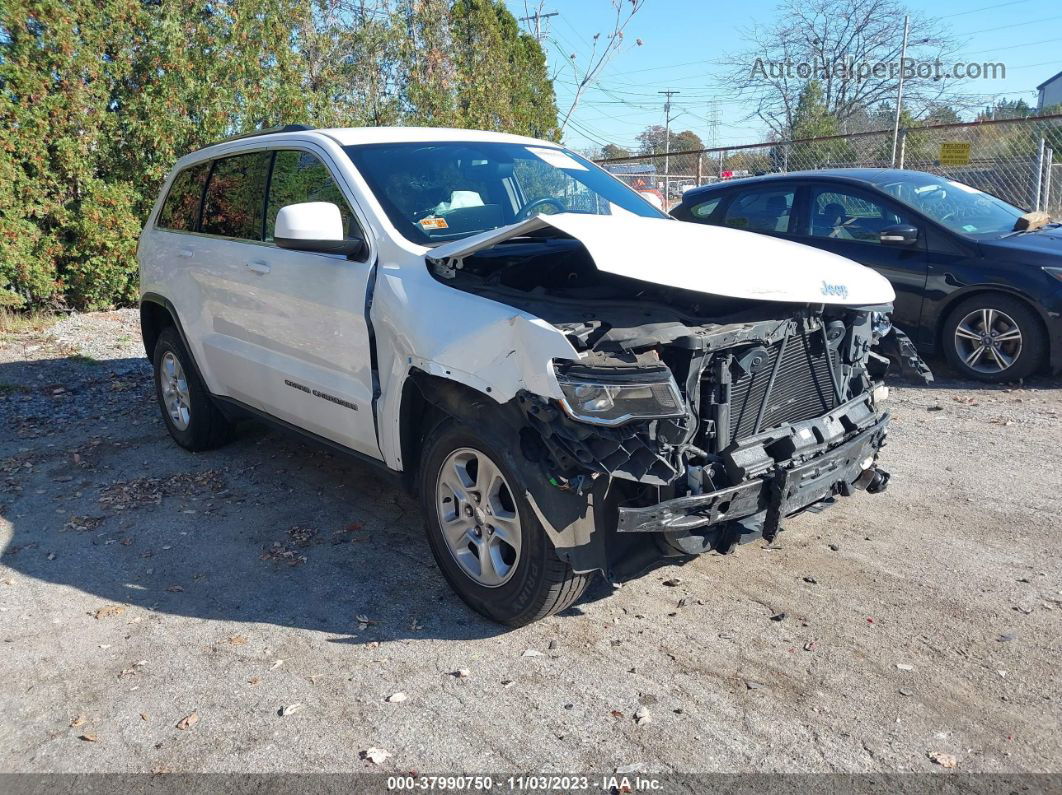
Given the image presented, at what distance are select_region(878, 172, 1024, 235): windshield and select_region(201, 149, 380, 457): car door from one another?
5519mm

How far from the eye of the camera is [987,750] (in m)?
2.87

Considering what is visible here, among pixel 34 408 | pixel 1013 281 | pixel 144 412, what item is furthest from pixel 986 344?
pixel 34 408

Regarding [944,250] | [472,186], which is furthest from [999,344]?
[472,186]

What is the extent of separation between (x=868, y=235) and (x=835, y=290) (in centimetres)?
465

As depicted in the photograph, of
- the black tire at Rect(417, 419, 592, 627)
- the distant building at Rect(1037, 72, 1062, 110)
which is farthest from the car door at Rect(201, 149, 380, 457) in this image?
the distant building at Rect(1037, 72, 1062, 110)

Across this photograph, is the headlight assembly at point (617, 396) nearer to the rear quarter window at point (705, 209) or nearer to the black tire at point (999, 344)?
the black tire at point (999, 344)

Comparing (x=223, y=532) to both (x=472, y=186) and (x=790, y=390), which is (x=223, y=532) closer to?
(x=472, y=186)

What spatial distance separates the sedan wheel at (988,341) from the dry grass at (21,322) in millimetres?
9404

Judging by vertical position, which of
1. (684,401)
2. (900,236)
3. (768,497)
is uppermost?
(900,236)

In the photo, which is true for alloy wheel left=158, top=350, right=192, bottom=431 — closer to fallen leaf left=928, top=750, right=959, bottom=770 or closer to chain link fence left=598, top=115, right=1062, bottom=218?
fallen leaf left=928, top=750, right=959, bottom=770

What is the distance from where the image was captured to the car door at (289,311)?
4.21 metres

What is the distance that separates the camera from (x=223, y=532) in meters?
4.90

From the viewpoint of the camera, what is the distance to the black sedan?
7172 millimetres

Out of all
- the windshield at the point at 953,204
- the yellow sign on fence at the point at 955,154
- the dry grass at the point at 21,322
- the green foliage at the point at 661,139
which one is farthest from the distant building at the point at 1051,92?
the dry grass at the point at 21,322
